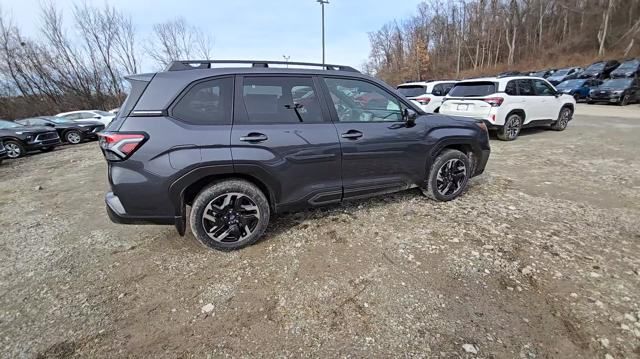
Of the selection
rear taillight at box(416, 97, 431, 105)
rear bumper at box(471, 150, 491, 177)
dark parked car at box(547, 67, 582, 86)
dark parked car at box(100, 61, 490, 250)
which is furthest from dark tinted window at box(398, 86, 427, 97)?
dark parked car at box(547, 67, 582, 86)

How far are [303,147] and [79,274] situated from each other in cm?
244

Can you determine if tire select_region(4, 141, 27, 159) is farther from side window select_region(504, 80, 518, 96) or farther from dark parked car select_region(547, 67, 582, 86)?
dark parked car select_region(547, 67, 582, 86)

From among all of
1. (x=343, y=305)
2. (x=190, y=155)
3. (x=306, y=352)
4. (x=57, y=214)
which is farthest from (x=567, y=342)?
(x=57, y=214)

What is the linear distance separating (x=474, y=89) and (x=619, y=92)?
12.6m

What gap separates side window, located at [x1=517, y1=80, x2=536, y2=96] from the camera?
773cm

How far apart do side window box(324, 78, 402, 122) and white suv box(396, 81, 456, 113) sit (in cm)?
688

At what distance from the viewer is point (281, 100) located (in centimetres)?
300

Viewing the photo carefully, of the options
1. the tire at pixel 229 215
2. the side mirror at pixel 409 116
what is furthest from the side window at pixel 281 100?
the side mirror at pixel 409 116

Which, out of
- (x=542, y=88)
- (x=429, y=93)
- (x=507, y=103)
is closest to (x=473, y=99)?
(x=507, y=103)

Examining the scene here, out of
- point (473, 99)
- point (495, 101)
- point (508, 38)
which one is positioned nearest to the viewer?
point (495, 101)

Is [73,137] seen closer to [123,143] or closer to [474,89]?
[123,143]

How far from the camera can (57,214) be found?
14.4 feet

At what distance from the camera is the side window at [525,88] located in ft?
25.3

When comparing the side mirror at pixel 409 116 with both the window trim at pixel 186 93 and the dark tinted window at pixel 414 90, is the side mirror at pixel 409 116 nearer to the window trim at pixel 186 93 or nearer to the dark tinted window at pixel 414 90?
the window trim at pixel 186 93
